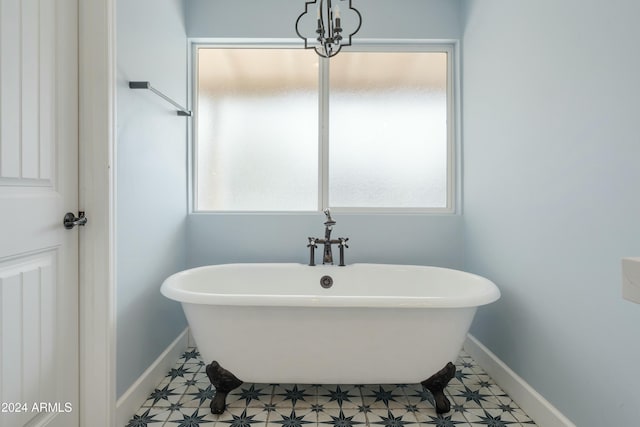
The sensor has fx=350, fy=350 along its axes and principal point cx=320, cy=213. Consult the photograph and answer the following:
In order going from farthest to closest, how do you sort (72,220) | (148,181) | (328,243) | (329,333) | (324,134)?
1. (324,134)
2. (328,243)
3. (148,181)
4. (329,333)
5. (72,220)

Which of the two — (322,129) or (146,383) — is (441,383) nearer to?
(146,383)

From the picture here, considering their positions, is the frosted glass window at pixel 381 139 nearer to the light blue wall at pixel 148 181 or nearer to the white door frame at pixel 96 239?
the light blue wall at pixel 148 181

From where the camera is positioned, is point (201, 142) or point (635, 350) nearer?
point (635, 350)

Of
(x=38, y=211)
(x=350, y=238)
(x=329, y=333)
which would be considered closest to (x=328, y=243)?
(x=350, y=238)

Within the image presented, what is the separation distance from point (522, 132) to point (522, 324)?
931mm

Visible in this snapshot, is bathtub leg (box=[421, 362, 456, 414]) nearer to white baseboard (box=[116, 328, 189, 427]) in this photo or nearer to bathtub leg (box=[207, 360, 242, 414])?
bathtub leg (box=[207, 360, 242, 414])

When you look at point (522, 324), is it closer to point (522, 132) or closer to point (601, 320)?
point (601, 320)

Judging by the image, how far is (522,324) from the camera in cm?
169

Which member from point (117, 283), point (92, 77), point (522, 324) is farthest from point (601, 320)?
point (92, 77)

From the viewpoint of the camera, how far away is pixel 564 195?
4.66ft

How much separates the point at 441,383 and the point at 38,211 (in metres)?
1.75

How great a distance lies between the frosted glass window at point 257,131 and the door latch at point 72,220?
1101 mm

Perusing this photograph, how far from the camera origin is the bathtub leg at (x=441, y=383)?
159 cm

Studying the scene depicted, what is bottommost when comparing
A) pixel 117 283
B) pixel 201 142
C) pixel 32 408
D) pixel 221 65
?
pixel 32 408
